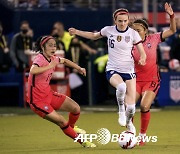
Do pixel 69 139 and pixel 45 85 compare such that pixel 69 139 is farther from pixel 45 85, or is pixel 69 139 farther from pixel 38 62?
pixel 38 62

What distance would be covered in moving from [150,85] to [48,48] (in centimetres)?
197

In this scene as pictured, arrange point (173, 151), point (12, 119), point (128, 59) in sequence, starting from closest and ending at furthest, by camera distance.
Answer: point (173, 151), point (128, 59), point (12, 119)

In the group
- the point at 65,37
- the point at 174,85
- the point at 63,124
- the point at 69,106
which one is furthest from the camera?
the point at 65,37

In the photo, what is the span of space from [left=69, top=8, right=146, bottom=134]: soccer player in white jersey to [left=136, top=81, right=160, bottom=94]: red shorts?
21.7 inches

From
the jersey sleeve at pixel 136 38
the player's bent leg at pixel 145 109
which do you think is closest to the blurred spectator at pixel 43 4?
the player's bent leg at pixel 145 109

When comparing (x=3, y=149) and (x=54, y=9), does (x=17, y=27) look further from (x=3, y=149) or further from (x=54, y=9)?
(x=3, y=149)

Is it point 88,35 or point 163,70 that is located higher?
point 88,35

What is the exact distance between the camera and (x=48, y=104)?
15.0 metres

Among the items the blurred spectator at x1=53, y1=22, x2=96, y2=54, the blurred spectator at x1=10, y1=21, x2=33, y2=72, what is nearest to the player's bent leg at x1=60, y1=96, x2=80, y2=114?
the blurred spectator at x1=53, y1=22, x2=96, y2=54

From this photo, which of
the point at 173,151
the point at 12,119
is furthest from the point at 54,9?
the point at 173,151

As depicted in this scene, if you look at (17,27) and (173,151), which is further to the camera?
(17,27)

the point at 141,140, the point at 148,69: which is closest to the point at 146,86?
the point at 148,69

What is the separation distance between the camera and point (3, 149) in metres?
15.1

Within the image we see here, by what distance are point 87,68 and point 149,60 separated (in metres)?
9.72
